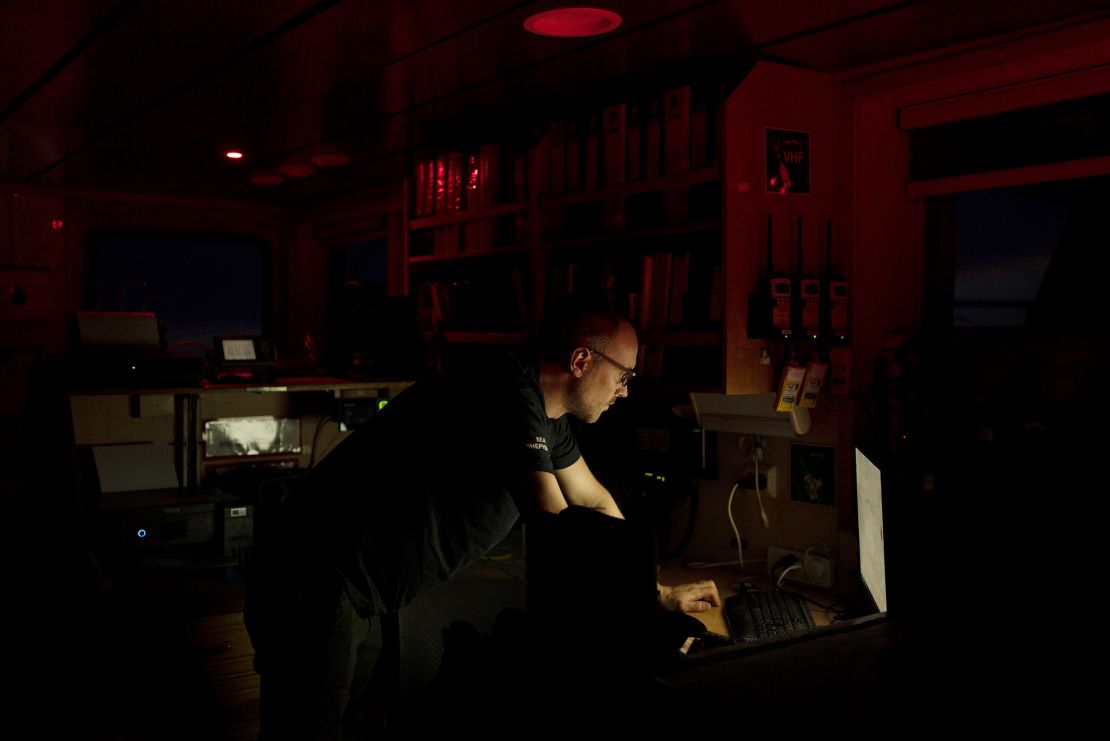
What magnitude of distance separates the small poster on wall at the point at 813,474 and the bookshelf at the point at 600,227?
393 mm

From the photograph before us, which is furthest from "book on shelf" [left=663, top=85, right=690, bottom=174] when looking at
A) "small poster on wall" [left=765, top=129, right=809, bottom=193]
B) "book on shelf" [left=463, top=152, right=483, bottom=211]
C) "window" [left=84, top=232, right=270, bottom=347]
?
"window" [left=84, top=232, right=270, bottom=347]

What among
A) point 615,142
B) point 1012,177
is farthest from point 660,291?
point 1012,177

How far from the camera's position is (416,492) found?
203cm

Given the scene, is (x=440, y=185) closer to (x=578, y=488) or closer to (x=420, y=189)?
(x=420, y=189)

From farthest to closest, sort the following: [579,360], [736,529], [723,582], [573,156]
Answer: [573,156] < [736,529] < [723,582] < [579,360]

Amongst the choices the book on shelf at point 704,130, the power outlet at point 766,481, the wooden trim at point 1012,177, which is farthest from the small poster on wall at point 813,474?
the book on shelf at point 704,130

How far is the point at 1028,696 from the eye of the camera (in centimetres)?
55

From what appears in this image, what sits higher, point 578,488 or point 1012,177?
point 1012,177

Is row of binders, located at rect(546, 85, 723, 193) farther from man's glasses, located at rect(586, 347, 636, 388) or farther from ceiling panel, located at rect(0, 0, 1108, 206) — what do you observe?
man's glasses, located at rect(586, 347, 636, 388)

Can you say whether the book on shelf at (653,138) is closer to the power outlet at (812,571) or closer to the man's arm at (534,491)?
the power outlet at (812,571)

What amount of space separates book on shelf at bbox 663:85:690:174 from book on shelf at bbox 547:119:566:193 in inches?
19.2

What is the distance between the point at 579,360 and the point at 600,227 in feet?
3.74

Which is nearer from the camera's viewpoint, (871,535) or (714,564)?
(871,535)

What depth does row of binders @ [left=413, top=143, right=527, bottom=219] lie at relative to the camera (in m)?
3.61
